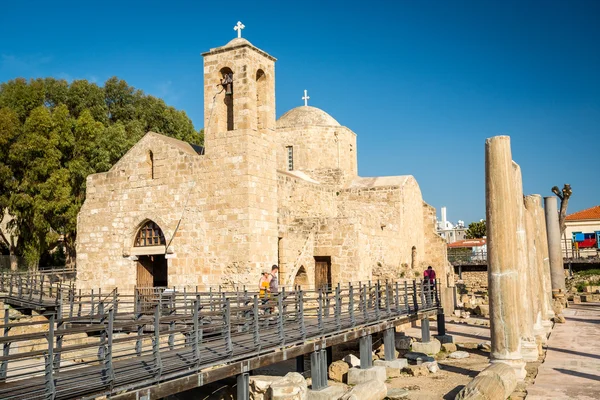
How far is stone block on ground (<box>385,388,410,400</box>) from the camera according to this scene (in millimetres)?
9992

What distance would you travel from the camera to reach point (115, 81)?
106 feet

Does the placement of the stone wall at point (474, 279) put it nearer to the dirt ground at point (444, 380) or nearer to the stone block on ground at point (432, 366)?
the dirt ground at point (444, 380)

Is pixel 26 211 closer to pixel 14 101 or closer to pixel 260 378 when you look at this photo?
pixel 14 101

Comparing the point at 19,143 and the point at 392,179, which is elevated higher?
the point at 19,143

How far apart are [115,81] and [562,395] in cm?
2938

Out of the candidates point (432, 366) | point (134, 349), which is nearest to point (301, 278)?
point (432, 366)

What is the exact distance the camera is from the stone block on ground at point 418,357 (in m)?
13.2

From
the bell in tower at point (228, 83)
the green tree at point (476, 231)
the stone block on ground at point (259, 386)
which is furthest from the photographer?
the green tree at point (476, 231)

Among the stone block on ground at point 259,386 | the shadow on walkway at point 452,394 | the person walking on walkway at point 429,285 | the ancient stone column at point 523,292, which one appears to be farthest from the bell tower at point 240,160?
the ancient stone column at point 523,292

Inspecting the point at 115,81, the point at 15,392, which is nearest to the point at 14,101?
the point at 115,81

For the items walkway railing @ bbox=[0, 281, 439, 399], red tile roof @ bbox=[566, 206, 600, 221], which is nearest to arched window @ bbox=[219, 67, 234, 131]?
walkway railing @ bbox=[0, 281, 439, 399]

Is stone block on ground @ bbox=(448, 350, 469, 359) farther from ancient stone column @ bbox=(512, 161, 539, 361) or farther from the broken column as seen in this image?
ancient stone column @ bbox=(512, 161, 539, 361)

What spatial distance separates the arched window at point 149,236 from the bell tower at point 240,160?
6.76 feet

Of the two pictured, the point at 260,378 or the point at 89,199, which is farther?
the point at 89,199
